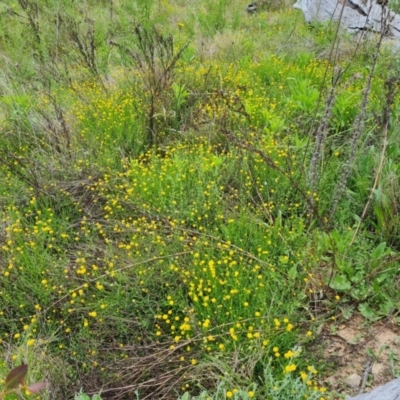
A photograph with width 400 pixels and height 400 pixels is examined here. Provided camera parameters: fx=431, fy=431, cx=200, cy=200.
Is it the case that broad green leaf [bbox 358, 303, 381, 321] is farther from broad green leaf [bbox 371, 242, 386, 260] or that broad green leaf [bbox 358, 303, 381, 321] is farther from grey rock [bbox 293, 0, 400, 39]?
grey rock [bbox 293, 0, 400, 39]

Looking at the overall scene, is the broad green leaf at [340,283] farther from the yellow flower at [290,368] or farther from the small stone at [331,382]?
the yellow flower at [290,368]

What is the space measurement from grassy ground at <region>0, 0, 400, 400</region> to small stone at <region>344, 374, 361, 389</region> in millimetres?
104

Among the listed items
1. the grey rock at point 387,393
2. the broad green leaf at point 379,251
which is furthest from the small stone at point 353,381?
the broad green leaf at point 379,251

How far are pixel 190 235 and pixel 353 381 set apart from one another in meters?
1.21

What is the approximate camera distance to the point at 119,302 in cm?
231

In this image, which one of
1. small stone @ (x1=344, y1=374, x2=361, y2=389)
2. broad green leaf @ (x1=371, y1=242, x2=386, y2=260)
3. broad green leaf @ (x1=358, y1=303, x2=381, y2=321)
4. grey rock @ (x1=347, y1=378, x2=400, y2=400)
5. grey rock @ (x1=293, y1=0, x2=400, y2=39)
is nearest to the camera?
grey rock @ (x1=347, y1=378, x2=400, y2=400)

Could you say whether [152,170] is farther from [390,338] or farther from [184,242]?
[390,338]

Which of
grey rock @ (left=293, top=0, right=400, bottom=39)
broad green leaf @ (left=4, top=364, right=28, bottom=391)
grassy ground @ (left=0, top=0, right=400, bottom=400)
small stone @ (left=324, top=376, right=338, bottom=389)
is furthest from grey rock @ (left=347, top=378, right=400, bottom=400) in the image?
grey rock @ (left=293, top=0, right=400, bottom=39)

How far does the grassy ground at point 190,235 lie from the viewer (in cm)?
203

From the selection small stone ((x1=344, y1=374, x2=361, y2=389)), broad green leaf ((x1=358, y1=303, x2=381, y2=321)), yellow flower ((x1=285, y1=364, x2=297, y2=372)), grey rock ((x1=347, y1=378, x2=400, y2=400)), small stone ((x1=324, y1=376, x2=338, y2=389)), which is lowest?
small stone ((x1=324, y1=376, x2=338, y2=389))

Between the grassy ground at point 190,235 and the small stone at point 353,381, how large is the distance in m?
0.10

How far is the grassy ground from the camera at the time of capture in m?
2.03

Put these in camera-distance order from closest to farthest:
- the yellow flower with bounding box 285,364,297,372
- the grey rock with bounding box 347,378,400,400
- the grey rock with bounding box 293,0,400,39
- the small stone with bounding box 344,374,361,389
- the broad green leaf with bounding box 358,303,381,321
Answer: the grey rock with bounding box 347,378,400,400 < the yellow flower with bounding box 285,364,297,372 < the small stone with bounding box 344,374,361,389 < the broad green leaf with bounding box 358,303,381,321 < the grey rock with bounding box 293,0,400,39

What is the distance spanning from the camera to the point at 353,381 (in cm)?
197
